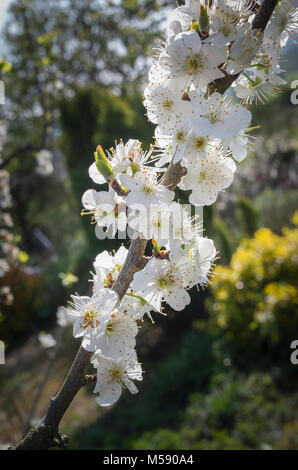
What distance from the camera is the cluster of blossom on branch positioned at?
2.95 feet

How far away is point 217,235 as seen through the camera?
6246mm

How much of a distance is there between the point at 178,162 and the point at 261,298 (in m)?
3.40

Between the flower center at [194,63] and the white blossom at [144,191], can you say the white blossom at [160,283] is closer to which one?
the white blossom at [144,191]

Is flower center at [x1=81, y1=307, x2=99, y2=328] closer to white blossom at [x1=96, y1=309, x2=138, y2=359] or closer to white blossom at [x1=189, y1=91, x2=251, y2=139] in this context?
white blossom at [x1=96, y1=309, x2=138, y2=359]

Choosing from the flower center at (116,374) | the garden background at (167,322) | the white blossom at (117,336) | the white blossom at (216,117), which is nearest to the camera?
the white blossom at (216,117)

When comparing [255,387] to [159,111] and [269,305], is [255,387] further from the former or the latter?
[159,111]

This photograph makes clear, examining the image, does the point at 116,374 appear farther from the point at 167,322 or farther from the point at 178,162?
the point at 167,322

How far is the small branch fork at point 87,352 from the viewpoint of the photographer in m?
0.96

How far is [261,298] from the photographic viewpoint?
4.04 metres

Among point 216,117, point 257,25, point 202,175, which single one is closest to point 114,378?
point 202,175

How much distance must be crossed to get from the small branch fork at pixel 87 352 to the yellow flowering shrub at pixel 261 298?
2.65 meters

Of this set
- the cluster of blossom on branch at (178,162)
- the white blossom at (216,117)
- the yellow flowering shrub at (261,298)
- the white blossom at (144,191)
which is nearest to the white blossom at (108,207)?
the cluster of blossom on branch at (178,162)

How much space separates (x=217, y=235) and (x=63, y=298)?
11.6 ft
